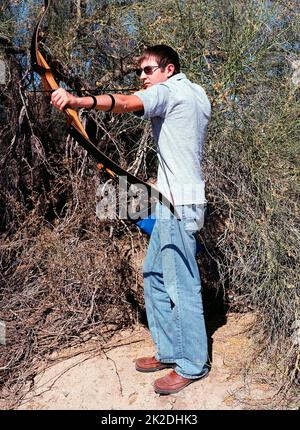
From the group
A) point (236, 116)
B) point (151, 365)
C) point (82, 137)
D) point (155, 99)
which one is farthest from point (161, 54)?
point (151, 365)

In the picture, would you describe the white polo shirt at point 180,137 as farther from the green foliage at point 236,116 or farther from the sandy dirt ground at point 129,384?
the sandy dirt ground at point 129,384

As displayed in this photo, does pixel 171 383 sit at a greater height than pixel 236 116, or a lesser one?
lesser

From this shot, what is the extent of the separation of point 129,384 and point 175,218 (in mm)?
973

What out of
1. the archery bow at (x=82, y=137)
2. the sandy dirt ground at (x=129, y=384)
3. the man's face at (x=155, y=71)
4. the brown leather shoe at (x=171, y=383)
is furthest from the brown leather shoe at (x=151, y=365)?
the man's face at (x=155, y=71)

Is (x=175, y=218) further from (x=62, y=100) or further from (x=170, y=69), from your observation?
(x=62, y=100)

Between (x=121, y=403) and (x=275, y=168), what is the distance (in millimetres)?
1721

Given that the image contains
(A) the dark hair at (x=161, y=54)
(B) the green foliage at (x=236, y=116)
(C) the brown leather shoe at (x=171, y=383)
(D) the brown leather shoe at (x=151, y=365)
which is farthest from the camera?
(B) the green foliage at (x=236, y=116)

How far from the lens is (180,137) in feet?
8.98

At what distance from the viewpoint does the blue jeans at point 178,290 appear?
9.37 ft

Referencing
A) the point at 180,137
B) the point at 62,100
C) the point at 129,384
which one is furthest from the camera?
the point at 129,384

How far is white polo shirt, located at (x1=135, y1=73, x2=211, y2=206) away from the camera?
2.68 meters

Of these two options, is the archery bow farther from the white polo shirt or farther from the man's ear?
the man's ear

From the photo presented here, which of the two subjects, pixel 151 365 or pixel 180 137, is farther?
pixel 151 365

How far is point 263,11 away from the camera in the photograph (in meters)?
3.74
